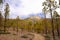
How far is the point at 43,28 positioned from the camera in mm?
7602

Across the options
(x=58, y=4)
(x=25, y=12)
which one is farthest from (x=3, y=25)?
(x=58, y=4)

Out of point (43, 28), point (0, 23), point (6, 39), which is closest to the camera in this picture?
point (6, 39)

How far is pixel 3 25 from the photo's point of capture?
704 centimetres

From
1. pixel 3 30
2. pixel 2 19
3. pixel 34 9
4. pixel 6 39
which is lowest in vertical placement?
pixel 6 39

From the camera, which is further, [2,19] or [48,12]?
[48,12]

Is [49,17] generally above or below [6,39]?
above

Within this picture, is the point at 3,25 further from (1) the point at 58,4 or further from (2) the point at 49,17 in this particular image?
(1) the point at 58,4

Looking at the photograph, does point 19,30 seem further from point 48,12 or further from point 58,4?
point 58,4

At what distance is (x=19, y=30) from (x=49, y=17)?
190 centimetres

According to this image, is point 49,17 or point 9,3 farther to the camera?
point 49,17

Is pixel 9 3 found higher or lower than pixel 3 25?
higher

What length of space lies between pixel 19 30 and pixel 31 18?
3.02ft

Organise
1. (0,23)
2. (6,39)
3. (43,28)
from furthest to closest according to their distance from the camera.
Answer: (43,28)
(0,23)
(6,39)

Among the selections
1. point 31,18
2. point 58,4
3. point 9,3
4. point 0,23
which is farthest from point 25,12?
point 58,4
